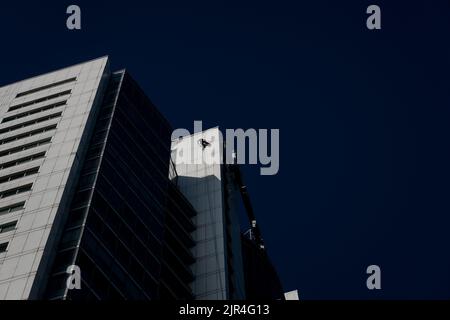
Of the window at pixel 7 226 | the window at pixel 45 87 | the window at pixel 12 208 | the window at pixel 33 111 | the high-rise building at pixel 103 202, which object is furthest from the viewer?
the window at pixel 45 87

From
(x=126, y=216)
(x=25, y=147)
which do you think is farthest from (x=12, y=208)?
(x=25, y=147)

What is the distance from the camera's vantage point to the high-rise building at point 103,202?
159ft

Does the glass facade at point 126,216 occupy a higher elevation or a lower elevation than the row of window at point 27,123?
lower

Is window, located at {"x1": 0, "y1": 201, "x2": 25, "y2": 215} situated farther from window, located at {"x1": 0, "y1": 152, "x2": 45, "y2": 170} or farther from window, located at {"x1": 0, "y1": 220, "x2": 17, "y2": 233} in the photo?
window, located at {"x1": 0, "y1": 152, "x2": 45, "y2": 170}

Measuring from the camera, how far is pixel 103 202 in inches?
2199

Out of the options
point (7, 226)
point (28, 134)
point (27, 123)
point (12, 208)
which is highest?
point (27, 123)

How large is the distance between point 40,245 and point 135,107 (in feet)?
109

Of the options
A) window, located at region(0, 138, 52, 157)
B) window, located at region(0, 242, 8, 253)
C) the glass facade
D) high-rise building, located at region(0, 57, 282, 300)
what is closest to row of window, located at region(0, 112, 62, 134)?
high-rise building, located at region(0, 57, 282, 300)

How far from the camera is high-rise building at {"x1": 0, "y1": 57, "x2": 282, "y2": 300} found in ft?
159

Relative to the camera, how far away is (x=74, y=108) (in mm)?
70375

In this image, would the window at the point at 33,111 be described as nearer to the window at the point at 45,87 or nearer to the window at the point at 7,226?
the window at the point at 45,87

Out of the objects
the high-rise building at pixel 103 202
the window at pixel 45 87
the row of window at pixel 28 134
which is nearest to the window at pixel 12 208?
the high-rise building at pixel 103 202

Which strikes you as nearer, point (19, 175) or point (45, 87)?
point (19, 175)

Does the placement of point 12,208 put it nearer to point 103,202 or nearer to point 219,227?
point 103,202
